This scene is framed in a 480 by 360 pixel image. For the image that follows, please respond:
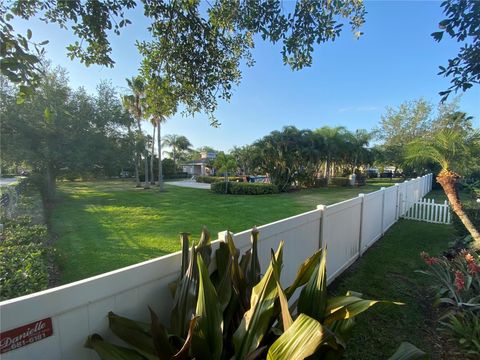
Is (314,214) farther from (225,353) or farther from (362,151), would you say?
(362,151)

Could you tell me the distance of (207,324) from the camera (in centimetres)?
136

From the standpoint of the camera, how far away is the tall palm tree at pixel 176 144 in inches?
2287

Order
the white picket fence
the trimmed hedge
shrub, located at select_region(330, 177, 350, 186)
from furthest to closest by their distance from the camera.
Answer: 1. shrub, located at select_region(330, 177, 350, 186)
2. the trimmed hedge
3. the white picket fence

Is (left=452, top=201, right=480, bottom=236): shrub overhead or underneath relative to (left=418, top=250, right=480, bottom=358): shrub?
overhead

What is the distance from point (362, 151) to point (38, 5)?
27061 millimetres

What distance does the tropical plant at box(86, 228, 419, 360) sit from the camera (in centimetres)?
117

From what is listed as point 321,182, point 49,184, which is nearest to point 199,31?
point 49,184

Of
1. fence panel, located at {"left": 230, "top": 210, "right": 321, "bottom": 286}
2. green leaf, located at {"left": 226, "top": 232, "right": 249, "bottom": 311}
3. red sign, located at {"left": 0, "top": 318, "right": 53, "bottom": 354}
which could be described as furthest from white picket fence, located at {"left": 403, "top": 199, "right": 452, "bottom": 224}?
red sign, located at {"left": 0, "top": 318, "right": 53, "bottom": 354}

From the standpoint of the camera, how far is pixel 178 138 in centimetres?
5856

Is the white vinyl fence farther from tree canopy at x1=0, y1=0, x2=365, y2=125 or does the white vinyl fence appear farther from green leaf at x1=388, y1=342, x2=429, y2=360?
tree canopy at x1=0, y1=0, x2=365, y2=125

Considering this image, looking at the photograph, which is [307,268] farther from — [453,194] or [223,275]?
[453,194]

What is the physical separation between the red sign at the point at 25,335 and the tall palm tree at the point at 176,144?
58415 mm

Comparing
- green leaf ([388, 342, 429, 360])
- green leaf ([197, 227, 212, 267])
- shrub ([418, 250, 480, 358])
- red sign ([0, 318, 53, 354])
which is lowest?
shrub ([418, 250, 480, 358])

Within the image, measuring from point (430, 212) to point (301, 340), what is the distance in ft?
32.2
